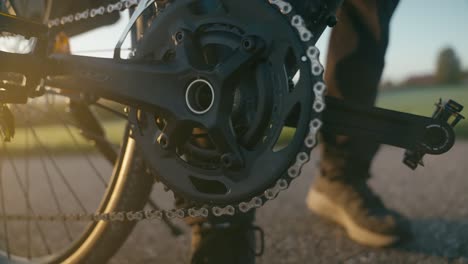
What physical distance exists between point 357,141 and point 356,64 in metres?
0.31

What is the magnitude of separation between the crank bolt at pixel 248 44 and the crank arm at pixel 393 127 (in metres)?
0.20

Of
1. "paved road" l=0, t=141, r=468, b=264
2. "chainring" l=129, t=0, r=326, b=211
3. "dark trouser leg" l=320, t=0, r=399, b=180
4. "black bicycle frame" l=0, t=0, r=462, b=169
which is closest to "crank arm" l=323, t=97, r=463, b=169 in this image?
"black bicycle frame" l=0, t=0, r=462, b=169

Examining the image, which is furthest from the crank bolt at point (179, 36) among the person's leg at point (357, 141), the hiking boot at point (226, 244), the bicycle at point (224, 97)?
the person's leg at point (357, 141)

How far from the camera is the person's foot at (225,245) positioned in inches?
51.3

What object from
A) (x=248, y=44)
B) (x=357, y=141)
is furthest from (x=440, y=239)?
(x=248, y=44)

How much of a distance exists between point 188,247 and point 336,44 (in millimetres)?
996

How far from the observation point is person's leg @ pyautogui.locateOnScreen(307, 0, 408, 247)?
5.94 ft

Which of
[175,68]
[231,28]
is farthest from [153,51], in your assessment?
[231,28]

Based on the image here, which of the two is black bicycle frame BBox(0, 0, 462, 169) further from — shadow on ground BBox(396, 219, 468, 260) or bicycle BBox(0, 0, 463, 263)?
shadow on ground BBox(396, 219, 468, 260)

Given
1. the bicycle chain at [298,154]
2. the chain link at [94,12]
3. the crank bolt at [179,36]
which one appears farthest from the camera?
the chain link at [94,12]

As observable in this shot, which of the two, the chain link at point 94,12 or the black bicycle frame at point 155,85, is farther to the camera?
the chain link at point 94,12

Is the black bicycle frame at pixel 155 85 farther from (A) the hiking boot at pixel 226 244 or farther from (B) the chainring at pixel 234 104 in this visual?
(A) the hiking boot at pixel 226 244

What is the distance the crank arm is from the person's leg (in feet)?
2.58

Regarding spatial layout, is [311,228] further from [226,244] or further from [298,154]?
[298,154]
